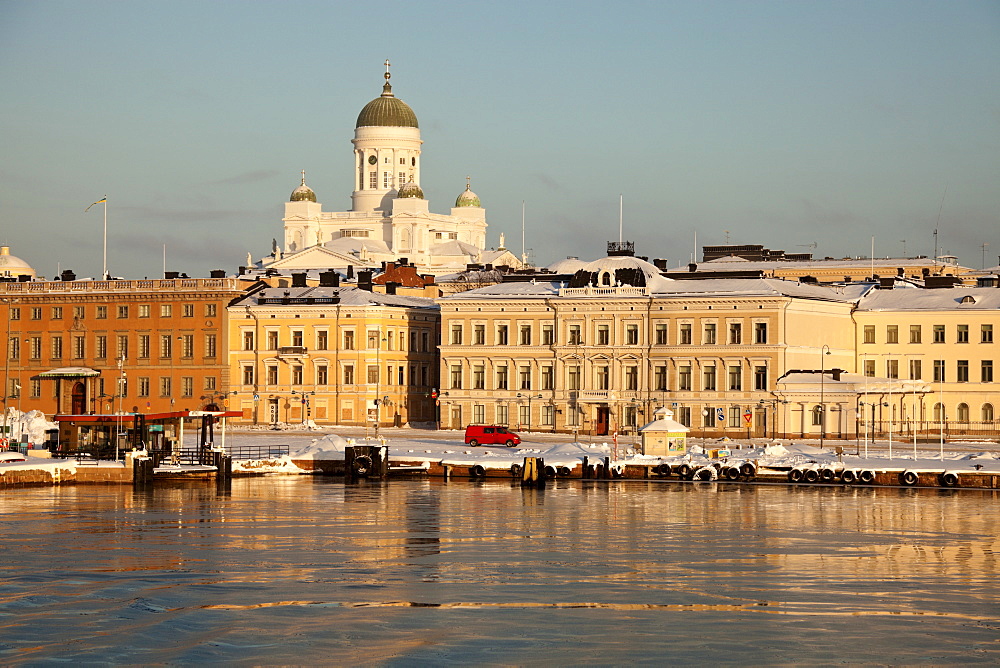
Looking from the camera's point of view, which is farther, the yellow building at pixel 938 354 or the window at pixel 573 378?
the window at pixel 573 378

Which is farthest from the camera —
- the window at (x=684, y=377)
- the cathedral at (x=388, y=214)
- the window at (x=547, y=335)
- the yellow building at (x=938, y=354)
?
the cathedral at (x=388, y=214)

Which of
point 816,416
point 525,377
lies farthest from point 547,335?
point 816,416

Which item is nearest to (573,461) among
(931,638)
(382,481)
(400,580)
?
(382,481)

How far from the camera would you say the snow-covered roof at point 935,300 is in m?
103

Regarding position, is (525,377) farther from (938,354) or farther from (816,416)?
(938,354)

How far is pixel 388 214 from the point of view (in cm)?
17350

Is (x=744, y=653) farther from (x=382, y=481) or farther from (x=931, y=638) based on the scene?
(x=382, y=481)

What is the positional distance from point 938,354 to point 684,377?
48.9 ft

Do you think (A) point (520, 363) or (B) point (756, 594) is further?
(A) point (520, 363)

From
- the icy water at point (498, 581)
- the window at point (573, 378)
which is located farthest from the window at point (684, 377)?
the icy water at point (498, 581)

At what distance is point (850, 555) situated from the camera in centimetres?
4622

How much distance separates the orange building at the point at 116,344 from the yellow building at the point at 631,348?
16.2m

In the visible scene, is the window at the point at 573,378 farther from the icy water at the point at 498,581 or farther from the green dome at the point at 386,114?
the green dome at the point at 386,114

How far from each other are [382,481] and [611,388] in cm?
3120
